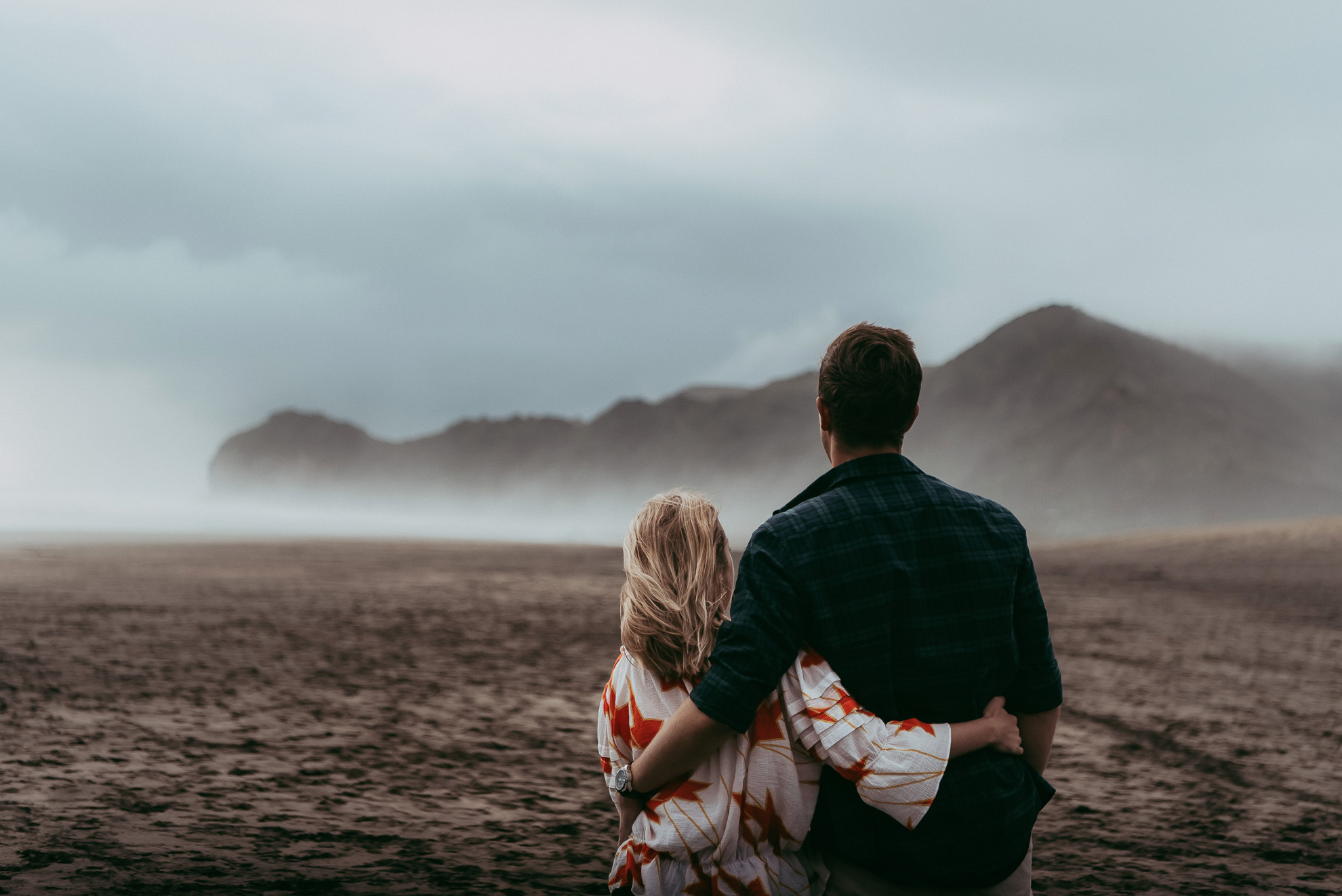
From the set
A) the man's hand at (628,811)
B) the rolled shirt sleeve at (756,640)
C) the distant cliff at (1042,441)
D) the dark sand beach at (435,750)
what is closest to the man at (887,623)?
the rolled shirt sleeve at (756,640)

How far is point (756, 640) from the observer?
1651mm

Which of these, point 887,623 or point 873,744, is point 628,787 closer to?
point 873,744

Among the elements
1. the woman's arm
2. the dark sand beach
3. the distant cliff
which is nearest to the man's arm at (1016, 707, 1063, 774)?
the woman's arm

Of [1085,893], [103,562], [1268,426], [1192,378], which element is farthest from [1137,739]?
[1192,378]

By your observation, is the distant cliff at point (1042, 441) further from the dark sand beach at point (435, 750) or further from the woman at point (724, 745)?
the woman at point (724, 745)

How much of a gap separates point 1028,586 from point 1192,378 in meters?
136

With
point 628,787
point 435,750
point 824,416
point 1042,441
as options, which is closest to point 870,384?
point 824,416

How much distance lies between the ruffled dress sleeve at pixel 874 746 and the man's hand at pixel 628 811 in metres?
0.43

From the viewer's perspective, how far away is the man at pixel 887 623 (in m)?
1.68

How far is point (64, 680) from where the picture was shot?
755 cm

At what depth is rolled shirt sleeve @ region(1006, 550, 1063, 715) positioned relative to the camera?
6.02ft

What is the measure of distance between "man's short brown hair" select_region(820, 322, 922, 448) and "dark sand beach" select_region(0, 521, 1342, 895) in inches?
99.1

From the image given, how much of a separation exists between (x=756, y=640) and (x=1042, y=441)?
4520 inches

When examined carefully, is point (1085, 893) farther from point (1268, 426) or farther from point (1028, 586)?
point (1268, 426)
